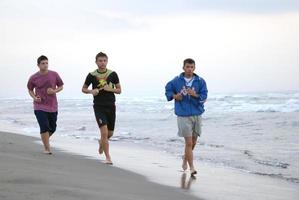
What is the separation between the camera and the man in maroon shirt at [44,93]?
800 centimetres

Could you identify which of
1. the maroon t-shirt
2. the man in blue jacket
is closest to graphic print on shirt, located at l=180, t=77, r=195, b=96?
the man in blue jacket

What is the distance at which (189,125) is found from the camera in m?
6.80

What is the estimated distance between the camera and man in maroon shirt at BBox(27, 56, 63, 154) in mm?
8000

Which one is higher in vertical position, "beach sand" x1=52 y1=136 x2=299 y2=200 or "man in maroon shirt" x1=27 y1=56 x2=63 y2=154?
"man in maroon shirt" x1=27 y1=56 x2=63 y2=154

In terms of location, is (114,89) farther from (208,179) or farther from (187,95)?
(208,179)

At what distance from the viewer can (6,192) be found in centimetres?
391

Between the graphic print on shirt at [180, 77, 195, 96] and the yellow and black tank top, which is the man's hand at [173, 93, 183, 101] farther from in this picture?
the yellow and black tank top

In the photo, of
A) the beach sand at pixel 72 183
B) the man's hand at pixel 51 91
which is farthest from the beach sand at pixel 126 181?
the man's hand at pixel 51 91

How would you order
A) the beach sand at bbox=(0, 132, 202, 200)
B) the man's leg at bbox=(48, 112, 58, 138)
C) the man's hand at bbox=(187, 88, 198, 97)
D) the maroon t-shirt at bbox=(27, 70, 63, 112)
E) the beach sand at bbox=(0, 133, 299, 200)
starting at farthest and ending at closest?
the man's leg at bbox=(48, 112, 58, 138) → the maroon t-shirt at bbox=(27, 70, 63, 112) → the man's hand at bbox=(187, 88, 198, 97) → the beach sand at bbox=(0, 133, 299, 200) → the beach sand at bbox=(0, 132, 202, 200)

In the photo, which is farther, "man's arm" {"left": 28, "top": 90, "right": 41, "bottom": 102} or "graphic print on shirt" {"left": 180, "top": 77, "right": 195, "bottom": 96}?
"man's arm" {"left": 28, "top": 90, "right": 41, "bottom": 102}

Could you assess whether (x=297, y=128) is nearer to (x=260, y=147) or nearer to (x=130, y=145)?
(x=260, y=147)

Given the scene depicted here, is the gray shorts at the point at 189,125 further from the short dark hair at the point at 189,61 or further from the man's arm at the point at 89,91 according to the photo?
the man's arm at the point at 89,91

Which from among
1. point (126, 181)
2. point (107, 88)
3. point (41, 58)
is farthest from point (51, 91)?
point (126, 181)

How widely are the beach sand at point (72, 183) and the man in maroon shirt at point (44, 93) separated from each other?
1.38m
